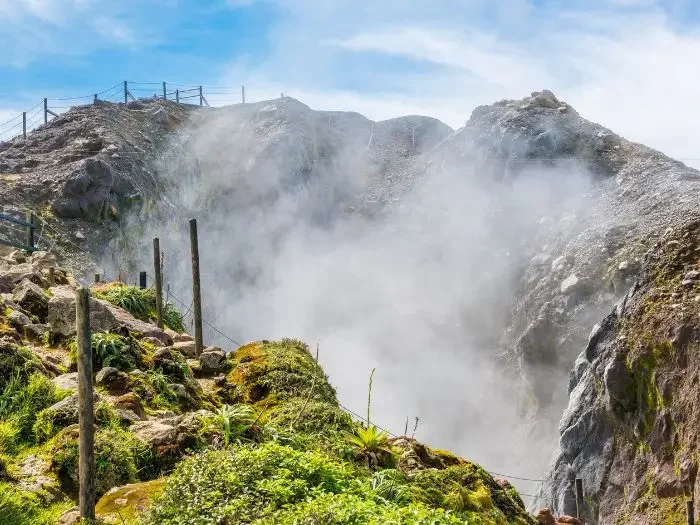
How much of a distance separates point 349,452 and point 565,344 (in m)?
28.2

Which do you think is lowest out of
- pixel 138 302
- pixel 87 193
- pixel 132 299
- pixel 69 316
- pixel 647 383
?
pixel 647 383

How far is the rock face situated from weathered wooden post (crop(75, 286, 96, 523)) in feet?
47.2

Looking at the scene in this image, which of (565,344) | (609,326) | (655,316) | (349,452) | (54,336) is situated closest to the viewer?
(349,452)

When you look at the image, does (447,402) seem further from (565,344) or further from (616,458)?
(616,458)

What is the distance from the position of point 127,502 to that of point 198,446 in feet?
6.10

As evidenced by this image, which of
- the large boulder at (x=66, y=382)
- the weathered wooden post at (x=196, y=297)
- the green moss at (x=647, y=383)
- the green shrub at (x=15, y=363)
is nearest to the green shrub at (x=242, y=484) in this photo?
the large boulder at (x=66, y=382)

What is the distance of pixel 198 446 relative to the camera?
386 inches

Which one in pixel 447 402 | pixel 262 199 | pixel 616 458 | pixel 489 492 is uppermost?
pixel 262 199

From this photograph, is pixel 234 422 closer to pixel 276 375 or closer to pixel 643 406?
pixel 276 375

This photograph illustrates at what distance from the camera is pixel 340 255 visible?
57.2 m

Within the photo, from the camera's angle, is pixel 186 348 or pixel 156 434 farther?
pixel 186 348

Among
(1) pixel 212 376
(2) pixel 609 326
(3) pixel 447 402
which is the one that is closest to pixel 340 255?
(3) pixel 447 402

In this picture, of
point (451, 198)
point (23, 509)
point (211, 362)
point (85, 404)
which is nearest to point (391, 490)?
point (85, 404)

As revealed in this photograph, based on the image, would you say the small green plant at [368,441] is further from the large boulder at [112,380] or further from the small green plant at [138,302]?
the small green plant at [138,302]
